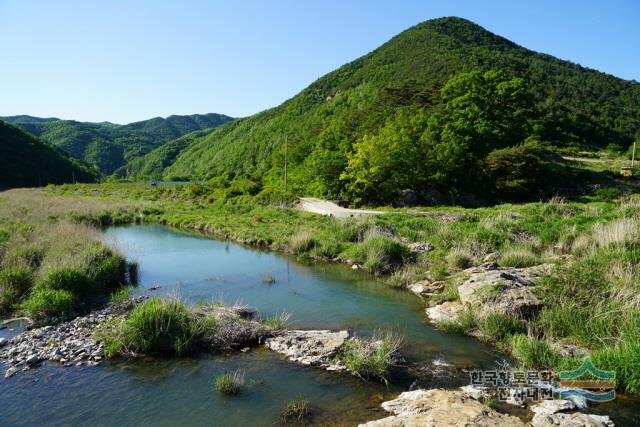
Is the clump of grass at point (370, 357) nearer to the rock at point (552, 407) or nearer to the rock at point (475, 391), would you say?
the rock at point (475, 391)

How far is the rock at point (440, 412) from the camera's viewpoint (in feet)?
20.4

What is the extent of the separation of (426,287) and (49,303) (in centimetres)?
1280

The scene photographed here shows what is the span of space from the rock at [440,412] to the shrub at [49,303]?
9.92 metres

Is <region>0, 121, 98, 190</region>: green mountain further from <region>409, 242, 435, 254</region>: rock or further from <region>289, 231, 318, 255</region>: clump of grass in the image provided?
Result: <region>409, 242, 435, 254</region>: rock

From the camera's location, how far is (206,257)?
21.6 meters

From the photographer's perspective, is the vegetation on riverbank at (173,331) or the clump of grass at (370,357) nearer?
the clump of grass at (370,357)

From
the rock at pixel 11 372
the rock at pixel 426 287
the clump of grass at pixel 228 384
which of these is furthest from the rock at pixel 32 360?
the rock at pixel 426 287

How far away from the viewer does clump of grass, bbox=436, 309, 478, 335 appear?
10805 mm

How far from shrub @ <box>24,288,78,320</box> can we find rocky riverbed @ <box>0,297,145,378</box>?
71 cm

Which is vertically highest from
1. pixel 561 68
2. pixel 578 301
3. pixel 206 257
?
pixel 561 68

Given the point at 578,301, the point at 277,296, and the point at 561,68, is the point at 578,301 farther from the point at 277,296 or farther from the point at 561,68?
the point at 561,68

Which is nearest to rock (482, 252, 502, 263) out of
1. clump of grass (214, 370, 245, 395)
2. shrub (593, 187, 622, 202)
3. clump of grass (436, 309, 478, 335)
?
clump of grass (436, 309, 478, 335)

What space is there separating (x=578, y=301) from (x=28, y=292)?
16953 millimetres

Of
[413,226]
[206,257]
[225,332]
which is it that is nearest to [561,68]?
[413,226]
